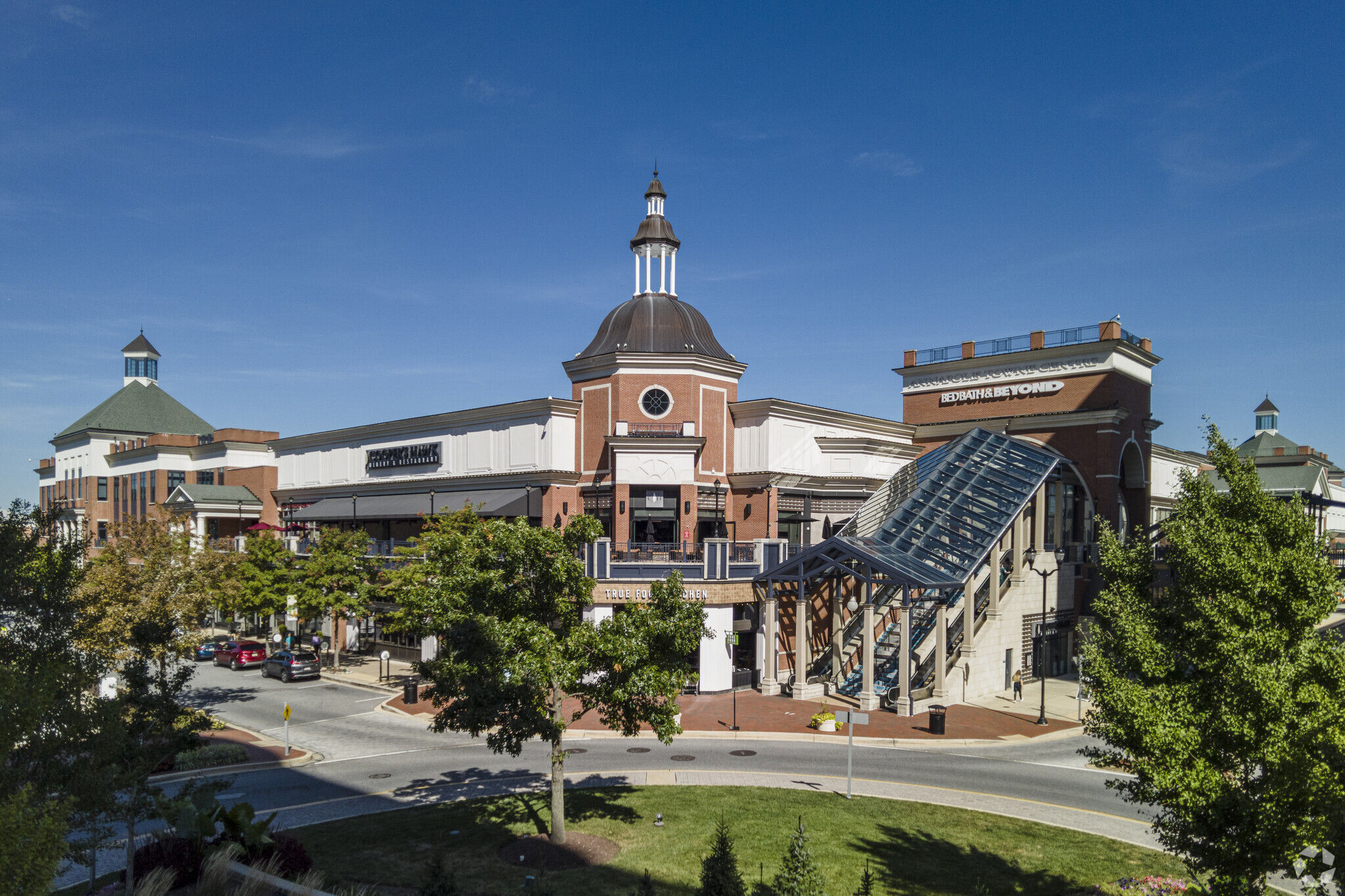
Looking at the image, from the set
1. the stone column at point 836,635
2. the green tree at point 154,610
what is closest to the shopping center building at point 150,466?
the green tree at point 154,610

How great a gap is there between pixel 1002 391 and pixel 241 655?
4315 centimetres

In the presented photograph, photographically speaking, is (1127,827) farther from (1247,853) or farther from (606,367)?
(606,367)

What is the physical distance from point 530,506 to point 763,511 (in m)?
11.1

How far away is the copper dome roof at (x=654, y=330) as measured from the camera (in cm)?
4494

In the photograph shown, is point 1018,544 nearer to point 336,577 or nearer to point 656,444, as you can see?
point 656,444

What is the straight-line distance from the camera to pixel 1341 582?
12555 mm

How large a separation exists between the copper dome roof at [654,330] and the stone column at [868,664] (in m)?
15.8

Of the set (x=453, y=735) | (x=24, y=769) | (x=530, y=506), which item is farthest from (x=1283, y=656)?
(x=530, y=506)

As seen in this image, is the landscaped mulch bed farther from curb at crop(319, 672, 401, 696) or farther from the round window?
the round window

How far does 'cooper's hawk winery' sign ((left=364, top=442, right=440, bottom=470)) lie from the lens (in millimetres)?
48219

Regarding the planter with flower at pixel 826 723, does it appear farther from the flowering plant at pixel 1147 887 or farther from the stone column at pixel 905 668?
the flowering plant at pixel 1147 887

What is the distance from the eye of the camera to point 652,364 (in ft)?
136

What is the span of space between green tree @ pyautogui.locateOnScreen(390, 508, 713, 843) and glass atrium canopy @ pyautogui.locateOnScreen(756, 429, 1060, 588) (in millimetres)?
16989

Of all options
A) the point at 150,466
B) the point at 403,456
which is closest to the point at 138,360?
the point at 150,466
